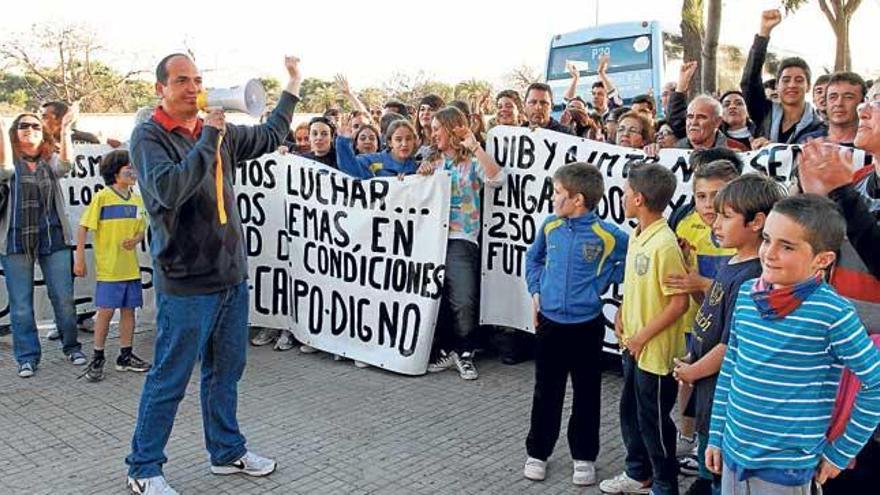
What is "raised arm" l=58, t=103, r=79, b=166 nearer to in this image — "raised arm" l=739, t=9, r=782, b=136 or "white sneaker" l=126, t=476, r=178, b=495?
"white sneaker" l=126, t=476, r=178, b=495

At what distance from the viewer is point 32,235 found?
5.79m

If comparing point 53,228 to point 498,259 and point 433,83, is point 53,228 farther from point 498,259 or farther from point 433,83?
point 433,83

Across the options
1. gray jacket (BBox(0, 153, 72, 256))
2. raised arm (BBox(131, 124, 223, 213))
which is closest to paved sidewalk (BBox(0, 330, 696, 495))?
gray jacket (BBox(0, 153, 72, 256))

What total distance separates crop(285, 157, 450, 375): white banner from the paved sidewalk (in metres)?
0.24

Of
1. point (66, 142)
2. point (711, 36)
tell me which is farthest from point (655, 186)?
point (711, 36)

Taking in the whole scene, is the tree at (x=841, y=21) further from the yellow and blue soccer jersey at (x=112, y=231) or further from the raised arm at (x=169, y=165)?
the raised arm at (x=169, y=165)

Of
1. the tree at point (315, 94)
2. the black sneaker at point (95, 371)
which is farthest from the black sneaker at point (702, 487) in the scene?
the tree at point (315, 94)

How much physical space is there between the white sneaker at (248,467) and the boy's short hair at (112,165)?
109 inches

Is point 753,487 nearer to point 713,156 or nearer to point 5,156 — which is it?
point 713,156

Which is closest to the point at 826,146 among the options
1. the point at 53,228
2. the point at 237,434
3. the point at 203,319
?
the point at 203,319

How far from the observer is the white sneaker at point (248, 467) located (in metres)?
4.01

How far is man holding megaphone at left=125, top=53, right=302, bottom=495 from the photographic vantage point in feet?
11.6

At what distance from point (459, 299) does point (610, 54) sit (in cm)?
1091

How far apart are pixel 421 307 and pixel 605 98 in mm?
5050
